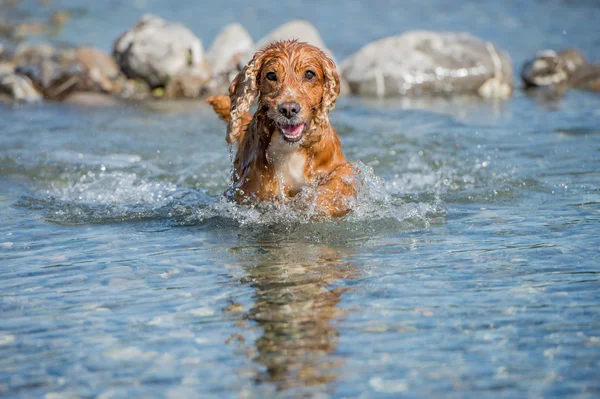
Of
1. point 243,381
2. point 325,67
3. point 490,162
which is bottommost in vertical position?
point 243,381

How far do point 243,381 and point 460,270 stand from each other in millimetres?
1982

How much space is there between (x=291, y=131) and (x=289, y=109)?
239 mm

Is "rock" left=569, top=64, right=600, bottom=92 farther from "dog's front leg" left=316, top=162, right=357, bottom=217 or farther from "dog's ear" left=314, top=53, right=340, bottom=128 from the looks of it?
"dog's ear" left=314, top=53, right=340, bottom=128

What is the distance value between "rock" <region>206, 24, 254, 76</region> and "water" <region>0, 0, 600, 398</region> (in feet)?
11.9

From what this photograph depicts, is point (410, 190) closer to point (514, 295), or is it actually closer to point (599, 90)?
point (514, 295)

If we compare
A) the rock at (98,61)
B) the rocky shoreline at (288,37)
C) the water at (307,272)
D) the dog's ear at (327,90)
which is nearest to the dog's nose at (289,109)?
the dog's ear at (327,90)

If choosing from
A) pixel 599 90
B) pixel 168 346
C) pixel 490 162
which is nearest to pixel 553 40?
pixel 599 90

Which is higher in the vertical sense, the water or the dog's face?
the dog's face

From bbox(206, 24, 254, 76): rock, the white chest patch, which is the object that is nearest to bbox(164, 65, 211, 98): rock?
bbox(206, 24, 254, 76): rock

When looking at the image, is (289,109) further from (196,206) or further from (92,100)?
(92,100)

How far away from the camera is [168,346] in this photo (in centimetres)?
440

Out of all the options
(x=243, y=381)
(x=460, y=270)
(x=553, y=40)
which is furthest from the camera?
(x=553, y=40)

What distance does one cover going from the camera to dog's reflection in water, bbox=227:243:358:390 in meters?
4.08

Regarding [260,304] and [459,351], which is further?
[260,304]
